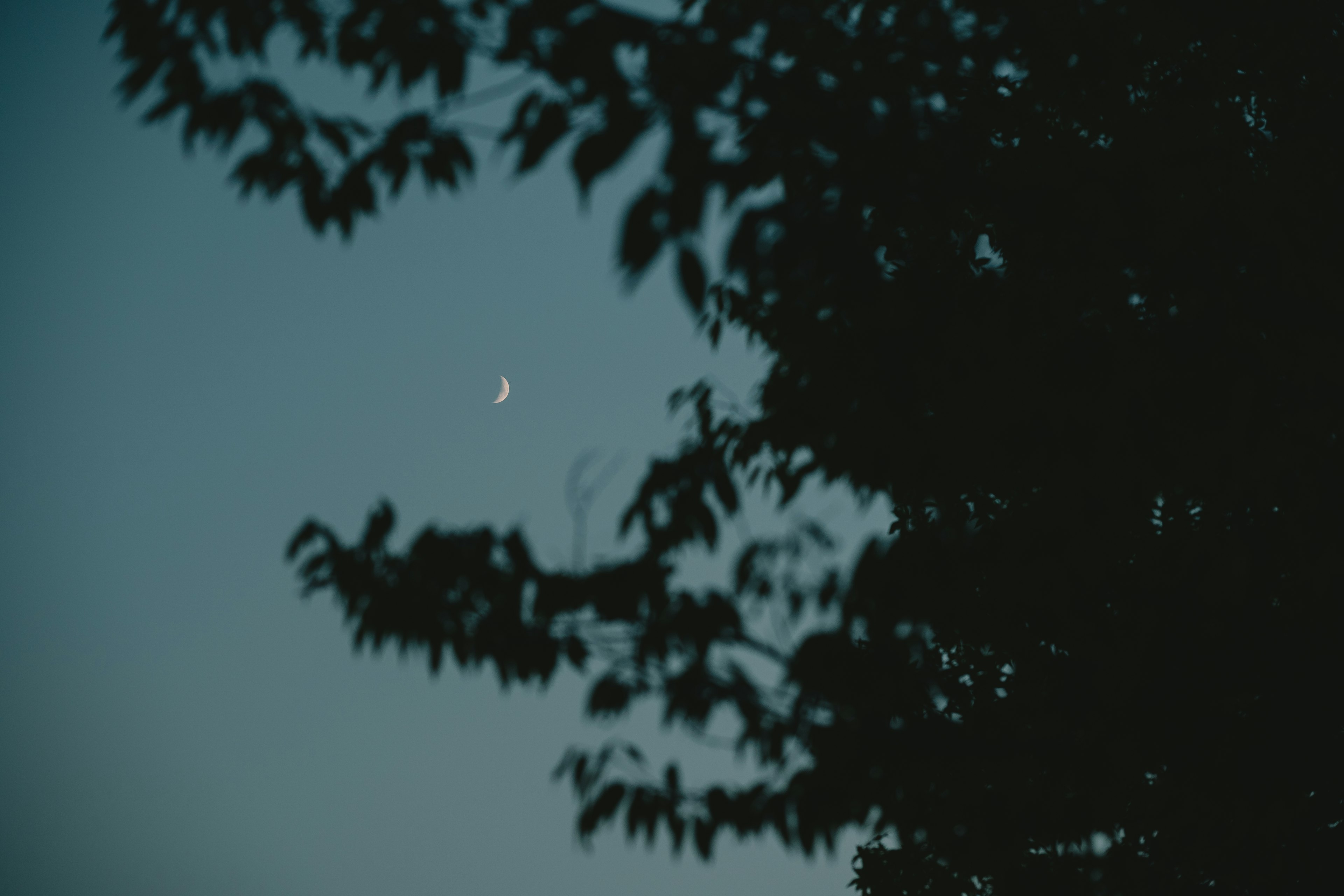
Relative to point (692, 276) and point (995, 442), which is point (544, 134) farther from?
point (995, 442)

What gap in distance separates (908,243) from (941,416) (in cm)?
109

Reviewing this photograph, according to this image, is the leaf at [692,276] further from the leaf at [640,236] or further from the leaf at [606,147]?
the leaf at [606,147]

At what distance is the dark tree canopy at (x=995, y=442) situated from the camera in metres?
2.54

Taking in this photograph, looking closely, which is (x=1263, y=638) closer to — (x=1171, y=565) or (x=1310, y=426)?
(x=1171, y=565)

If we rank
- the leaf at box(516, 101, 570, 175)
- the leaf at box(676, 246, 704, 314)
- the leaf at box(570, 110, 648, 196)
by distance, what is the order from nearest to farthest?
1. the leaf at box(676, 246, 704, 314)
2. the leaf at box(570, 110, 648, 196)
3. the leaf at box(516, 101, 570, 175)

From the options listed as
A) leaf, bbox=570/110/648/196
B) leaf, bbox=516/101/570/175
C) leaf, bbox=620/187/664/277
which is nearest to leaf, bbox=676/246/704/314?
leaf, bbox=620/187/664/277

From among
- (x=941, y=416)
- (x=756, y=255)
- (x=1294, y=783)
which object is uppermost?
(x=941, y=416)

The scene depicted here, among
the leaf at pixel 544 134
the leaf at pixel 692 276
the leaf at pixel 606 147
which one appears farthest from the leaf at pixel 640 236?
the leaf at pixel 544 134

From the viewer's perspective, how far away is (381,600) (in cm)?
285

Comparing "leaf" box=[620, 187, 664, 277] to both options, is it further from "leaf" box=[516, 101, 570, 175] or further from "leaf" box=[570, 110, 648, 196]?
"leaf" box=[516, 101, 570, 175]

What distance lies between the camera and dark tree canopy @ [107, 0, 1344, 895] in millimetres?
2535

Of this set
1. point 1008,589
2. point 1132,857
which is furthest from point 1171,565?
point 1132,857

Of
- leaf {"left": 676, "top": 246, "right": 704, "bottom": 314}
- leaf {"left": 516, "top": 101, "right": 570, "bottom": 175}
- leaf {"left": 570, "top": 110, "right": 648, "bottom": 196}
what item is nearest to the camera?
leaf {"left": 676, "top": 246, "right": 704, "bottom": 314}

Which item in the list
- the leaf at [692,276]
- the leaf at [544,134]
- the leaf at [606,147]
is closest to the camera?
the leaf at [692,276]
